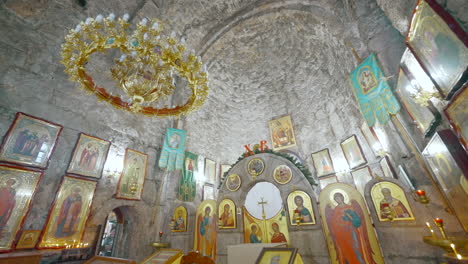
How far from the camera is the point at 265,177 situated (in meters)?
6.41

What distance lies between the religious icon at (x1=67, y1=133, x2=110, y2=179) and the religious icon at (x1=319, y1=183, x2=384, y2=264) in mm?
Answer: 7765

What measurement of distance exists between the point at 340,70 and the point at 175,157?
977 cm

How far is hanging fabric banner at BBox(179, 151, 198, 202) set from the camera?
908 centimetres

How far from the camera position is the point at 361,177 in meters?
8.55

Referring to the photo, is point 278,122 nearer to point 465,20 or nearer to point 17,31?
point 465,20

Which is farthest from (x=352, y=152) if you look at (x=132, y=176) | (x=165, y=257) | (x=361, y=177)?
(x=132, y=176)

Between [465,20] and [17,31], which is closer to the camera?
[465,20]

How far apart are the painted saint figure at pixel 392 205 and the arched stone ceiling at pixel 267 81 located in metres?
5.97

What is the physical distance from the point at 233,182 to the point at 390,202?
466 cm

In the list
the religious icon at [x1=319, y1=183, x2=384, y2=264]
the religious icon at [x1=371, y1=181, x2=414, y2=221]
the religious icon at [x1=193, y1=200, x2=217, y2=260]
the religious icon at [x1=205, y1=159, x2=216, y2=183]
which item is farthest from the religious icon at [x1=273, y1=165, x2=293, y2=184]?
the religious icon at [x1=205, y1=159, x2=216, y2=183]

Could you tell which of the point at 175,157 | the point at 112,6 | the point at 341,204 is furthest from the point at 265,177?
the point at 112,6

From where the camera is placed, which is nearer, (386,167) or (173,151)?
(386,167)

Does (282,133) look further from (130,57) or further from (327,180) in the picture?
(130,57)

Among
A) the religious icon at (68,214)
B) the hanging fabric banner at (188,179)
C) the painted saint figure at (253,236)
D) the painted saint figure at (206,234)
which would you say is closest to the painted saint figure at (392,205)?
the painted saint figure at (253,236)
